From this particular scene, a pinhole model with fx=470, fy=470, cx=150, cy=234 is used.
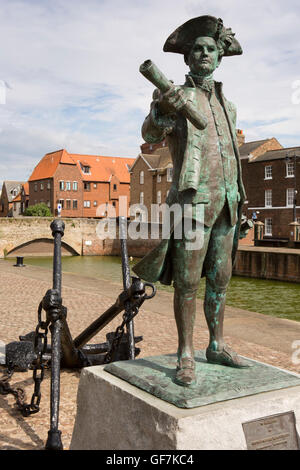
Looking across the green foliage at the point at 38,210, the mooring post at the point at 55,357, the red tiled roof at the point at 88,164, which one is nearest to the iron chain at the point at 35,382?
the mooring post at the point at 55,357

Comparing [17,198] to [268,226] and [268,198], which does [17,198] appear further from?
[268,226]

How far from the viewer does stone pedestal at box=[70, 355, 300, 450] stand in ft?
8.41

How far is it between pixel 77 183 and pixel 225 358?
58791mm

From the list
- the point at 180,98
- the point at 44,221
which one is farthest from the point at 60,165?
the point at 180,98

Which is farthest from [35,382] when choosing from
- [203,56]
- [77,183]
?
[77,183]

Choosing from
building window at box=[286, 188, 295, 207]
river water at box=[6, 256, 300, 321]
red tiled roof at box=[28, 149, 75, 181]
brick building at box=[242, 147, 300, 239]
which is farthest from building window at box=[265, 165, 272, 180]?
red tiled roof at box=[28, 149, 75, 181]

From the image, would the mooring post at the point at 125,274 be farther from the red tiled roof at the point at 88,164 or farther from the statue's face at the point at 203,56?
the red tiled roof at the point at 88,164

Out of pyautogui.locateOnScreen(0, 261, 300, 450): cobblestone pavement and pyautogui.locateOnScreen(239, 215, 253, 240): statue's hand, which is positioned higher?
pyautogui.locateOnScreen(239, 215, 253, 240): statue's hand

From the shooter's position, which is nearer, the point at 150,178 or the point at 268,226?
the point at 268,226

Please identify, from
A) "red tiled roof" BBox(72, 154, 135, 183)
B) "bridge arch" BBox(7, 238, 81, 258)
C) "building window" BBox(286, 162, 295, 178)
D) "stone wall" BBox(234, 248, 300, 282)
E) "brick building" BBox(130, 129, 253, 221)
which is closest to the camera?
"stone wall" BBox(234, 248, 300, 282)

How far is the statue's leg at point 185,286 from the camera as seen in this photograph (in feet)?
10.1

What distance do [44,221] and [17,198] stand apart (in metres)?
37.5

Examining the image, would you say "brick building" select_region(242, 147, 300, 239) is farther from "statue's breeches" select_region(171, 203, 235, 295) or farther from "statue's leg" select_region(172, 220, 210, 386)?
"statue's leg" select_region(172, 220, 210, 386)

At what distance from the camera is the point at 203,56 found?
3.13 m
